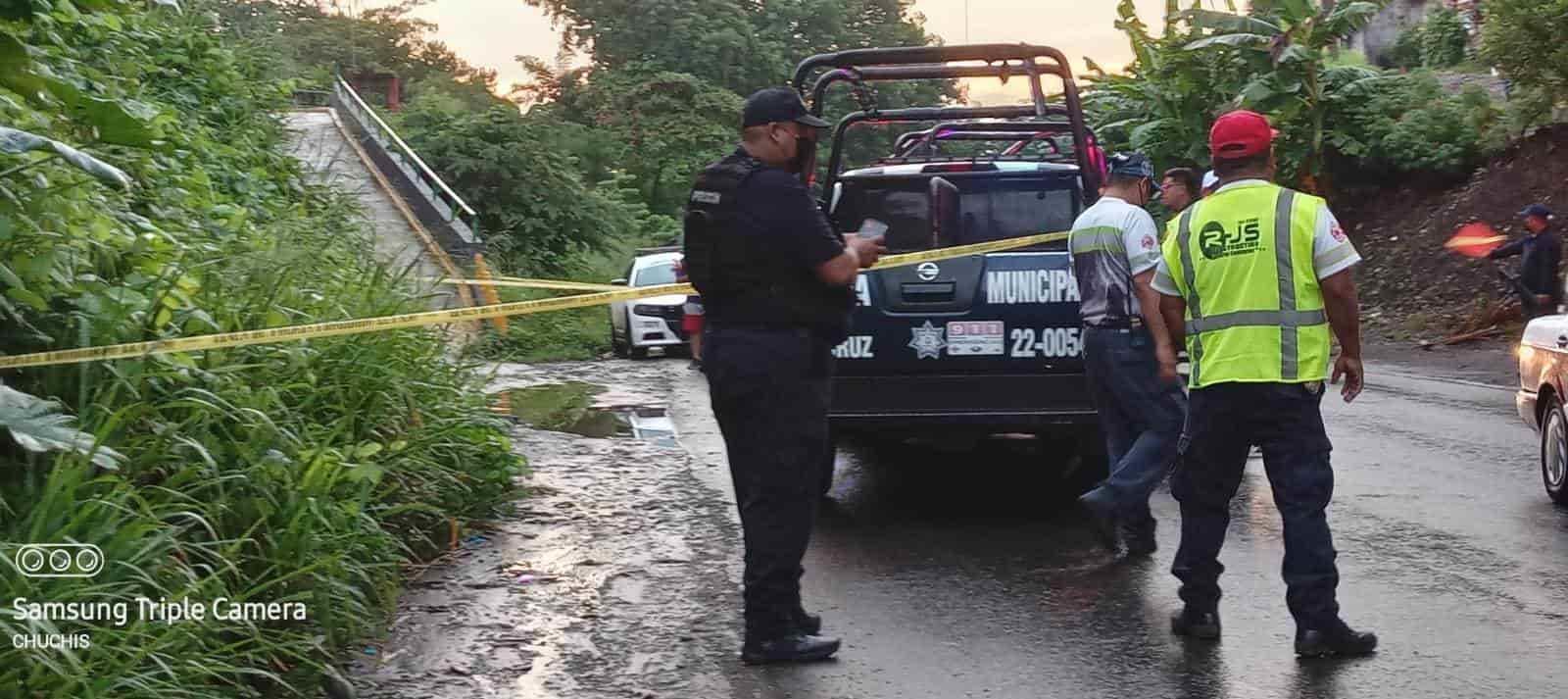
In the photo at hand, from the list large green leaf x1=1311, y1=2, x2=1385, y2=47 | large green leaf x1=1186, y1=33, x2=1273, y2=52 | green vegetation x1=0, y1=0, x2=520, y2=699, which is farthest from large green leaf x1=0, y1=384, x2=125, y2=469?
large green leaf x1=1311, y1=2, x2=1385, y2=47

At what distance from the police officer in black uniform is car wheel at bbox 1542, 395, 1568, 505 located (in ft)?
14.4

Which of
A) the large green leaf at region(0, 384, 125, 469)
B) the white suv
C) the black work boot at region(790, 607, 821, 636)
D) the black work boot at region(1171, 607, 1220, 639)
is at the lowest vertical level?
the white suv

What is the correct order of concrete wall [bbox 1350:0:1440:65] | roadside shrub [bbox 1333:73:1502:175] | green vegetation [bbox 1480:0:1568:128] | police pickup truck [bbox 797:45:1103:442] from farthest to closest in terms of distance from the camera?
concrete wall [bbox 1350:0:1440:65]
roadside shrub [bbox 1333:73:1502:175]
green vegetation [bbox 1480:0:1568:128]
police pickup truck [bbox 797:45:1103:442]

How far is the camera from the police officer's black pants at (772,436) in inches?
213

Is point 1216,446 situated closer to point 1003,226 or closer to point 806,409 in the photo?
point 806,409

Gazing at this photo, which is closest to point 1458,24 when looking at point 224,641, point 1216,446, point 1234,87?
point 1234,87

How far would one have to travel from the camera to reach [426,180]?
2695cm

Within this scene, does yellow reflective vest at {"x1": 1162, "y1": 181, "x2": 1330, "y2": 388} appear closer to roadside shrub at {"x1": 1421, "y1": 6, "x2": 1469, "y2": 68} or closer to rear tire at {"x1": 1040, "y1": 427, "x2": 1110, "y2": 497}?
rear tire at {"x1": 1040, "y1": 427, "x2": 1110, "y2": 497}

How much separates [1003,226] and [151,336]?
4438 millimetres

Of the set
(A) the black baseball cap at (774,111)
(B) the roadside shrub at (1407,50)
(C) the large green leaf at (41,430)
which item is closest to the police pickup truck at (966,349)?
(A) the black baseball cap at (774,111)

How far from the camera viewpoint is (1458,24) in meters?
33.4

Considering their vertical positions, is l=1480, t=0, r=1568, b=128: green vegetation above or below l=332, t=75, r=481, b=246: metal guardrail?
above

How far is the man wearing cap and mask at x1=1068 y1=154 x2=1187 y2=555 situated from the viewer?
701 centimetres

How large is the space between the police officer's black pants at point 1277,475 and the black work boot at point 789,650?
129 cm
